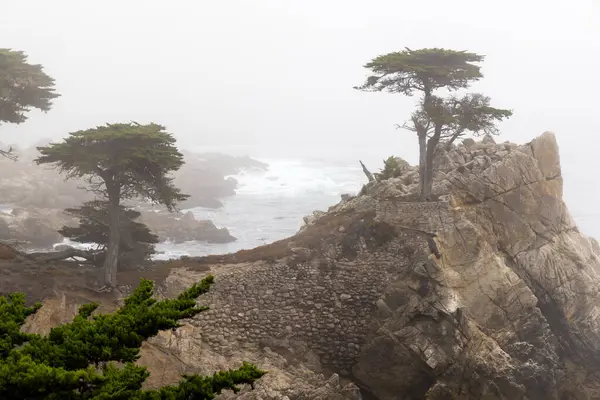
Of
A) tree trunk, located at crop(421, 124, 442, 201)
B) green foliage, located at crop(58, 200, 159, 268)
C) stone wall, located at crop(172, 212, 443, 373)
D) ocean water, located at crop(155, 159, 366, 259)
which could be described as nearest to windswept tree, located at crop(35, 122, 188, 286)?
green foliage, located at crop(58, 200, 159, 268)

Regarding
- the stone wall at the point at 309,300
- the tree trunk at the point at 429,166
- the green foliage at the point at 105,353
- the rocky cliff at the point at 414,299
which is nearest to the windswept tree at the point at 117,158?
the rocky cliff at the point at 414,299

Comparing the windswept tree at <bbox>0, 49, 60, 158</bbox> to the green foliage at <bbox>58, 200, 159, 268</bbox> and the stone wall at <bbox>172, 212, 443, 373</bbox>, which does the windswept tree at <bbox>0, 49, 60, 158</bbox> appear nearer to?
the green foliage at <bbox>58, 200, 159, 268</bbox>

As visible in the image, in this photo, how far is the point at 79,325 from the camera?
287 inches

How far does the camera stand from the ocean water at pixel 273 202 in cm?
4641

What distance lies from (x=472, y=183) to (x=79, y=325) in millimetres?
18548

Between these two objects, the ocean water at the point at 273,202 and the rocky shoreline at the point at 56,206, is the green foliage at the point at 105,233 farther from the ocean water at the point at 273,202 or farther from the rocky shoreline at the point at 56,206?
the ocean water at the point at 273,202

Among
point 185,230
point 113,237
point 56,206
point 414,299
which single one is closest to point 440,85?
point 414,299

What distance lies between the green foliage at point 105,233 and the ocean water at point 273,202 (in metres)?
19.0

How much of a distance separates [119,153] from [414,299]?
43.4 feet

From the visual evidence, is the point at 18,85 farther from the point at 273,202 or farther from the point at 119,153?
the point at 273,202

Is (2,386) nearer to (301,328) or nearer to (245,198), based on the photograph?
(301,328)

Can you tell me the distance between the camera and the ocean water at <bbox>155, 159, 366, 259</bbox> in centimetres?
4641

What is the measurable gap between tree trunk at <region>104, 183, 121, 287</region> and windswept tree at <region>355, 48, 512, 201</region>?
13.0 meters

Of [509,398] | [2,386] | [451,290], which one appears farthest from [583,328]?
[2,386]
